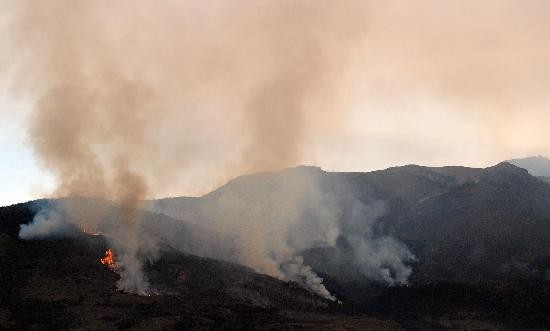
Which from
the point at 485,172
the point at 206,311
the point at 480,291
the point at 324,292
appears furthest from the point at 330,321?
the point at 485,172

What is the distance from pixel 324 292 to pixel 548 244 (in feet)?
199

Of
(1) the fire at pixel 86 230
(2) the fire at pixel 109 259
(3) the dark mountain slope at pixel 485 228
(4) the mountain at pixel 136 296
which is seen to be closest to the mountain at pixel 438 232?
(3) the dark mountain slope at pixel 485 228

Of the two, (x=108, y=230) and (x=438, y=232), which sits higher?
(x=438, y=232)

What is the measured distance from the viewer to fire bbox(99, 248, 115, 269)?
81137 millimetres

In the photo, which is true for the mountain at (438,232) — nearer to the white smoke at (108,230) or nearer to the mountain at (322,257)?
the mountain at (322,257)

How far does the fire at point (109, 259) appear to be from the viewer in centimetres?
8114

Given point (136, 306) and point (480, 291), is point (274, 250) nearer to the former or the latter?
point (480, 291)

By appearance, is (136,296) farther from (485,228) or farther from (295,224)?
(485,228)

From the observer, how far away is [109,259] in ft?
273

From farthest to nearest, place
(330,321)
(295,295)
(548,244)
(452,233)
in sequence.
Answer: (452,233)
(548,244)
(295,295)
(330,321)

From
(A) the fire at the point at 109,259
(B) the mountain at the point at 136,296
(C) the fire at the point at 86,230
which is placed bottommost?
(B) the mountain at the point at 136,296

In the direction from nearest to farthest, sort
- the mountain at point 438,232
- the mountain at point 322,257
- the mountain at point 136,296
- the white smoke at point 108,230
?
the mountain at point 136,296 < the mountain at point 322,257 < the white smoke at point 108,230 < the mountain at point 438,232

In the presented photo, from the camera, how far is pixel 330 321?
67.8 metres

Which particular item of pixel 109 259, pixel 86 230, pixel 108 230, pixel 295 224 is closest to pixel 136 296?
pixel 109 259
